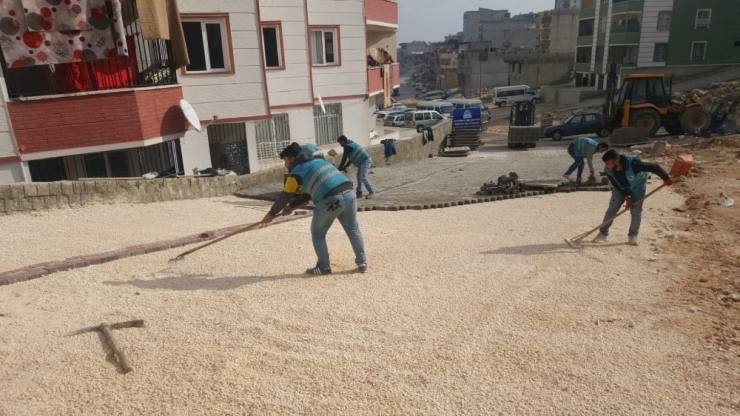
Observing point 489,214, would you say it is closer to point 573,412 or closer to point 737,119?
point 573,412

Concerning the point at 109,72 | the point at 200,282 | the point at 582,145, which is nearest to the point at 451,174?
the point at 582,145

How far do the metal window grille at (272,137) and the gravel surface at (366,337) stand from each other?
926 centimetres

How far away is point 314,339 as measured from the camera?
3.98 metres

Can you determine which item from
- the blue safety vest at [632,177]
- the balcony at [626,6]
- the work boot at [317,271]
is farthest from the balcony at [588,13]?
the work boot at [317,271]

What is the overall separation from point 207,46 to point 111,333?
33.3 feet

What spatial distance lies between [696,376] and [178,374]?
379 cm

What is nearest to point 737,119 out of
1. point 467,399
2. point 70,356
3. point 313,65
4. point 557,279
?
point 313,65

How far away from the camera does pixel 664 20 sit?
32656 millimetres

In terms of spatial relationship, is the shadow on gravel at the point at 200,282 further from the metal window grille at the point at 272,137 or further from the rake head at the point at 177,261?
the metal window grille at the point at 272,137

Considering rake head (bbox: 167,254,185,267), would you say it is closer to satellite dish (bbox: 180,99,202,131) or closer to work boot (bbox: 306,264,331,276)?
work boot (bbox: 306,264,331,276)

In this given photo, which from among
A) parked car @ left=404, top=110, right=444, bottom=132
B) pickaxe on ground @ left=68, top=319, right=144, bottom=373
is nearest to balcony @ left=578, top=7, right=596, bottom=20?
parked car @ left=404, top=110, right=444, bottom=132

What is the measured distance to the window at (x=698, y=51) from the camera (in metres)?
31.8

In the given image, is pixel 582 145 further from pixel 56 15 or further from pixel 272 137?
pixel 56 15

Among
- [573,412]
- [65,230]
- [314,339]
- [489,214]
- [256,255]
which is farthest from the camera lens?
[489,214]
